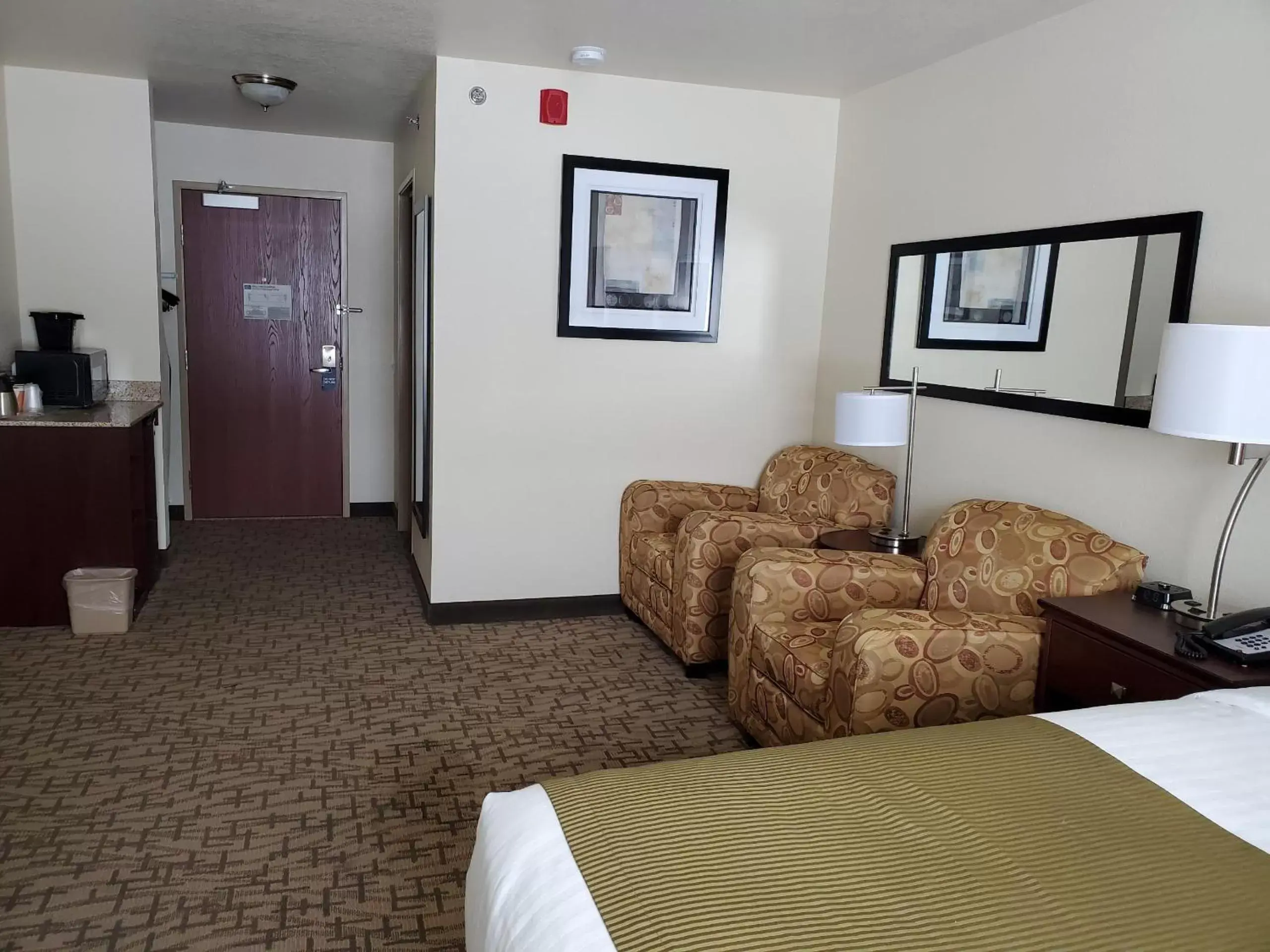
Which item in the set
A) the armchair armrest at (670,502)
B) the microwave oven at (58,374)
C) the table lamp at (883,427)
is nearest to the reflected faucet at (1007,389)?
the table lamp at (883,427)

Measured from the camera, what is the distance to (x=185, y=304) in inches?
221

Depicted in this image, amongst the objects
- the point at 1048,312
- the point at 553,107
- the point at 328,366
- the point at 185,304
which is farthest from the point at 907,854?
the point at 185,304

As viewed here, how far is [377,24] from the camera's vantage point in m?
3.31

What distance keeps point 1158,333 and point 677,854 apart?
2107mm

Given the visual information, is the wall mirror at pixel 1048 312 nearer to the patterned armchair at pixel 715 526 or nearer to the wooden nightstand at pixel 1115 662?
the patterned armchair at pixel 715 526

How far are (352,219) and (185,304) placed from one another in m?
1.12

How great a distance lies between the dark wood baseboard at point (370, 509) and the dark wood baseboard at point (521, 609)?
2.14 meters

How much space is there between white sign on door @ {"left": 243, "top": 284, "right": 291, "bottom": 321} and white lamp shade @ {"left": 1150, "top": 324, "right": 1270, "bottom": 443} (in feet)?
16.6

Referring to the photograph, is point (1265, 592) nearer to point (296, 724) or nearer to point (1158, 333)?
point (1158, 333)

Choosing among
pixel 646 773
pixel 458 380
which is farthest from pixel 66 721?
pixel 646 773

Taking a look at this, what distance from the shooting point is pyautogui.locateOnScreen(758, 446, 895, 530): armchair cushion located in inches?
145

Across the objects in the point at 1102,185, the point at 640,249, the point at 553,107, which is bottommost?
the point at 640,249

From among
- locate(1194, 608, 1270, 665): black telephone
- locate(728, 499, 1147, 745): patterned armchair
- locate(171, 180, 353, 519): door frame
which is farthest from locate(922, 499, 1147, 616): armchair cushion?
locate(171, 180, 353, 519): door frame

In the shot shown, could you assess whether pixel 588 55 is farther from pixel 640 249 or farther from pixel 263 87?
pixel 263 87
